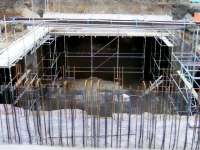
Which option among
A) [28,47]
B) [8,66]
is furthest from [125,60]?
[8,66]

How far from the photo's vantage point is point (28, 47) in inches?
384

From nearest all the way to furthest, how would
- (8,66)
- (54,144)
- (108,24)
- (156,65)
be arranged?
(54,144) < (8,66) < (108,24) < (156,65)

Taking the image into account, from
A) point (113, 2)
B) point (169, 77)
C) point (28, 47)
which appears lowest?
point (169, 77)

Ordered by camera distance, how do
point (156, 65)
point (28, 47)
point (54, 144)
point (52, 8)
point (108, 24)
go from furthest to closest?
point (52, 8), point (156, 65), point (108, 24), point (28, 47), point (54, 144)

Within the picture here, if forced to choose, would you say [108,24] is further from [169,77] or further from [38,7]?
[38,7]

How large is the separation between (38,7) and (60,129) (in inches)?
550

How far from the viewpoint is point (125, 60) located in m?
14.2

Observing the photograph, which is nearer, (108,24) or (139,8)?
(108,24)

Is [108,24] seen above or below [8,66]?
above

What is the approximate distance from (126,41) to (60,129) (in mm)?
10286

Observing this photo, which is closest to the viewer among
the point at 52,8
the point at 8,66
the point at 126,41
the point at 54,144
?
the point at 54,144

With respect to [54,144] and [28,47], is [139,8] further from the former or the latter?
[54,144]

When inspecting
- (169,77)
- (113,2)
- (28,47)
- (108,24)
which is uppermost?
(113,2)

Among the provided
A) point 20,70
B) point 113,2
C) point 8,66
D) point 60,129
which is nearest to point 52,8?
point 113,2
